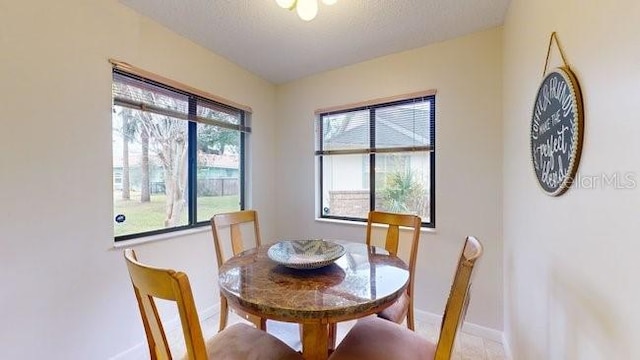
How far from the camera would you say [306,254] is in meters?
1.57

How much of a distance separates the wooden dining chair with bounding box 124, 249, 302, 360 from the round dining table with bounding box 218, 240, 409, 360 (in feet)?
0.64

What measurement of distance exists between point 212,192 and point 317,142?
48.0 inches

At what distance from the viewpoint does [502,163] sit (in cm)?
211

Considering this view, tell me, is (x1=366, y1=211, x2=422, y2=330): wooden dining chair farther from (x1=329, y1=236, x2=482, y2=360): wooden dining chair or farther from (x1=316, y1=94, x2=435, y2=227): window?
(x1=316, y1=94, x2=435, y2=227): window

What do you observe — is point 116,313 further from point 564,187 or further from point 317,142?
point 564,187

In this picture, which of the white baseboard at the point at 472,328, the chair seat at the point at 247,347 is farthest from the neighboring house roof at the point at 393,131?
the chair seat at the point at 247,347

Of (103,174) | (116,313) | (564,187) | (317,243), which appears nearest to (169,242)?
(116,313)

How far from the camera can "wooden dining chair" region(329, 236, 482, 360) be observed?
2.94ft

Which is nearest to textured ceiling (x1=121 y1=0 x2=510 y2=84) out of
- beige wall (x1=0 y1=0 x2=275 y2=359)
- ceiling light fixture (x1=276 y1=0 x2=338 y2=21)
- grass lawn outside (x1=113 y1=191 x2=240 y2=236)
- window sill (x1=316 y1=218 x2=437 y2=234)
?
beige wall (x1=0 y1=0 x2=275 y2=359)

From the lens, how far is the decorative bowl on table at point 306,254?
1370 mm

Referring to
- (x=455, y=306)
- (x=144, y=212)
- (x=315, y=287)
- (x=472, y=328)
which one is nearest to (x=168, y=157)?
(x=144, y=212)

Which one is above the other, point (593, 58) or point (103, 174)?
point (593, 58)

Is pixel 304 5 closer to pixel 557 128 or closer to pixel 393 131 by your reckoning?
pixel 557 128

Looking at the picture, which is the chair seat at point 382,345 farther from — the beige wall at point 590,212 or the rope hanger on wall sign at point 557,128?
the rope hanger on wall sign at point 557,128
